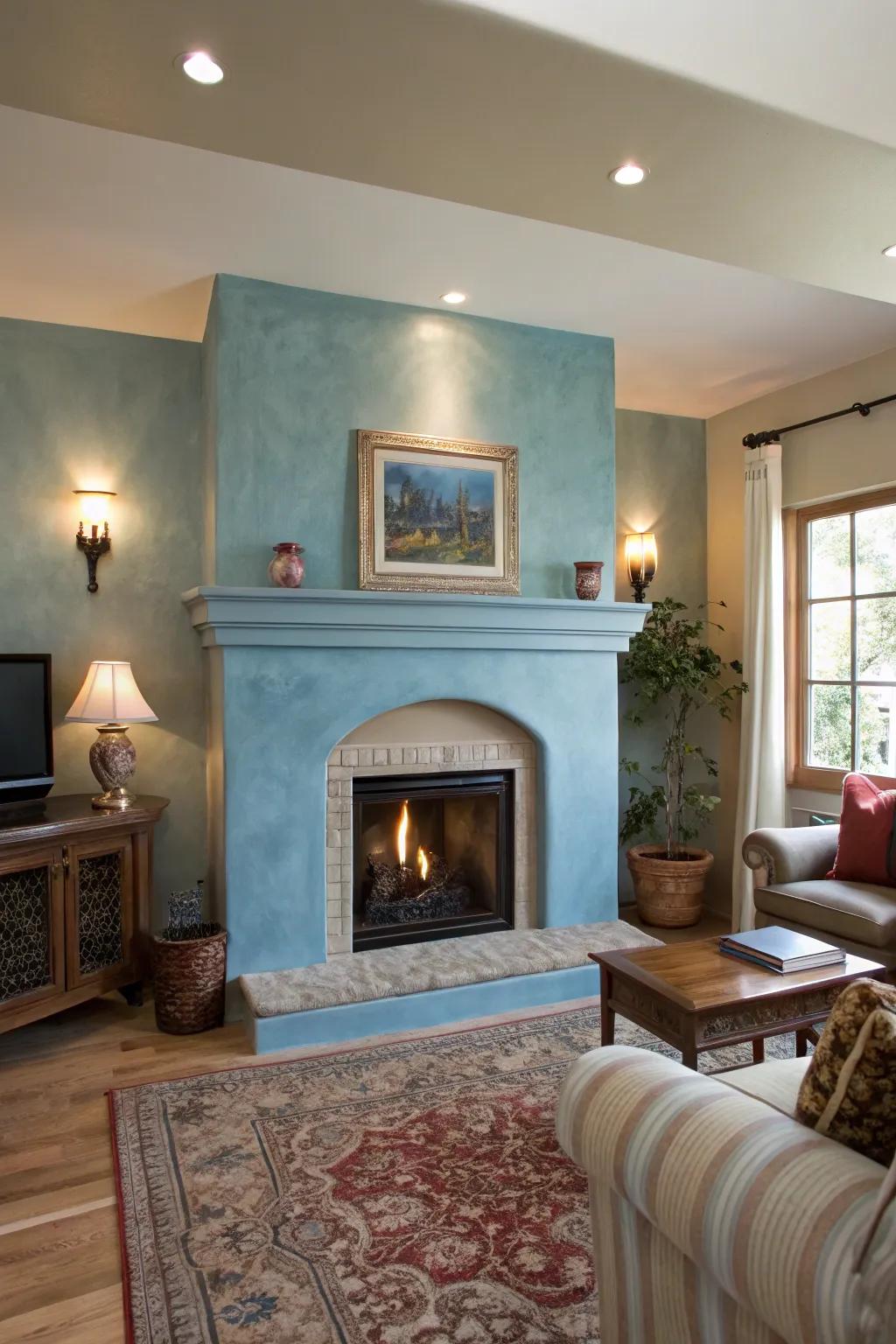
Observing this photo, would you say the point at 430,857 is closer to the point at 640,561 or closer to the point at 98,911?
the point at 98,911

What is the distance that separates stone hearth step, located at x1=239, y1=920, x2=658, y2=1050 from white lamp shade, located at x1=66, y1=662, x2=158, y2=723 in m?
1.10

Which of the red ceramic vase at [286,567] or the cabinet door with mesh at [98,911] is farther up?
the red ceramic vase at [286,567]

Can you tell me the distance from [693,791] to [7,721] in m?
3.28

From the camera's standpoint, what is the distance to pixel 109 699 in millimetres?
3432

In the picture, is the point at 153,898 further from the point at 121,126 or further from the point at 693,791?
the point at 121,126

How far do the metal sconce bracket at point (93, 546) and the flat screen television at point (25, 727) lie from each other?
1.41 ft

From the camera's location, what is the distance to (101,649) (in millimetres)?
3824

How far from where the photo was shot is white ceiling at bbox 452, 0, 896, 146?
1520 millimetres

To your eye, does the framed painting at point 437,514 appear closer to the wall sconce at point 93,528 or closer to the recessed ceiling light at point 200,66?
the wall sconce at point 93,528

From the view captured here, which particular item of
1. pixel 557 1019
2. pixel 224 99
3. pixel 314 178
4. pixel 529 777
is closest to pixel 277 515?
pixel 314 178

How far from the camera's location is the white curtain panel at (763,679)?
14.6ft

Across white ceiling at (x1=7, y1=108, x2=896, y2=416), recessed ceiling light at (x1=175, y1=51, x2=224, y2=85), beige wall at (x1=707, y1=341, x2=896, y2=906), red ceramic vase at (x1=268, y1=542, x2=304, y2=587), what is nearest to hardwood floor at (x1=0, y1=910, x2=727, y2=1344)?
red ceramic vase at (x1=268, y1=542, x2=304, y2=587)

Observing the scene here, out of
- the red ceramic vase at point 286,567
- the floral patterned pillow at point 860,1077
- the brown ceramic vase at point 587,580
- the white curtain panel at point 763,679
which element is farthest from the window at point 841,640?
the floral patterned pillow at point 860,1077

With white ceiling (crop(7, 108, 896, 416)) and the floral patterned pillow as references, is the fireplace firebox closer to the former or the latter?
white ceiling (crop(7, 108, 896, 416))
